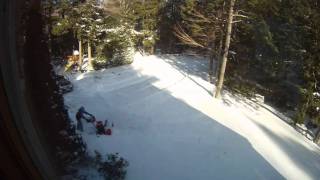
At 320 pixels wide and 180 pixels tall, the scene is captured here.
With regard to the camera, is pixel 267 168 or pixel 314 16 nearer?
pixel 267 168

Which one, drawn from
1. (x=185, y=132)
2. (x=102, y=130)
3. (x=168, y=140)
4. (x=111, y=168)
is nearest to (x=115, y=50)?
(x=185, y=132)

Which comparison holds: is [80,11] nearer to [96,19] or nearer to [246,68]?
[96,19]

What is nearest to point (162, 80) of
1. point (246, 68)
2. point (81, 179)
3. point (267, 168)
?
point (246, 68)

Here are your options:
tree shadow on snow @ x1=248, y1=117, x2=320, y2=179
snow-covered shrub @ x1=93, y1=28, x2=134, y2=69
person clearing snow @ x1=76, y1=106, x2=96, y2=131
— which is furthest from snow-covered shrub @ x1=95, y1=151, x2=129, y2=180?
snow-covered shrub @ x1=93, y1=28, x2=134, y2=69

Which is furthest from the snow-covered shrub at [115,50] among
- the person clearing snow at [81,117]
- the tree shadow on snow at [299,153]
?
the tree shadow on snow at [299,153]

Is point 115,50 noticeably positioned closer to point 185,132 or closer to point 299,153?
point 185,132

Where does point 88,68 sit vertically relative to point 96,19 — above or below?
below

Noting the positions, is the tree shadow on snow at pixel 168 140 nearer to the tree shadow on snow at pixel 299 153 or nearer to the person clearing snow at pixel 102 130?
the person clearing snow at pixel 102 130
